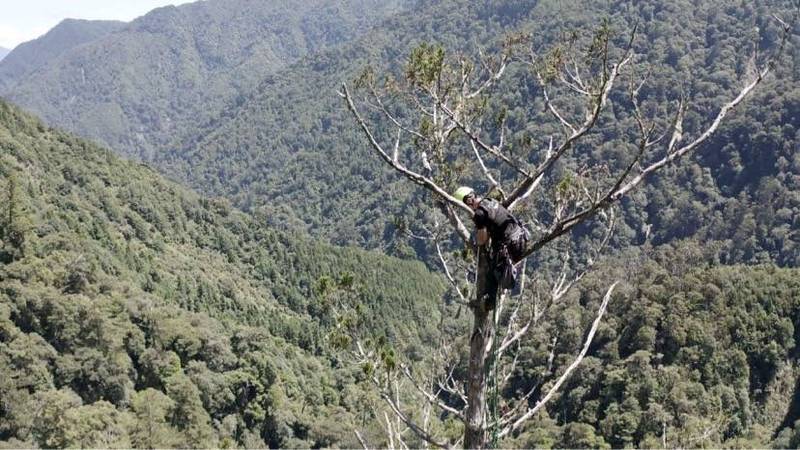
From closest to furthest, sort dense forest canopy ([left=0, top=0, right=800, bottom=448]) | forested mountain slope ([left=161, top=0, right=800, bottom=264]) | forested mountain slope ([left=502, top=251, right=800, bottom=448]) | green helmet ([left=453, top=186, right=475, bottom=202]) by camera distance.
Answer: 1. green helmet ([left=453, top=186, right=475, bottom=202])
2. dense forest canopy ([left=0, top=0, right=800, bottom=448])
3. forested mountain slope ([left=502, top=251, right=800, bottom=448])
4. forested mountain slope ([left=161, top=0, right=800, bottom=264])

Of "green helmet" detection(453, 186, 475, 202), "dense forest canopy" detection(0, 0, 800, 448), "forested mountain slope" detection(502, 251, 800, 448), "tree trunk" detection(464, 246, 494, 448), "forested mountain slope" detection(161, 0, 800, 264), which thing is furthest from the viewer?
"forested mountain slope" detection(161, 0, 800, 264)

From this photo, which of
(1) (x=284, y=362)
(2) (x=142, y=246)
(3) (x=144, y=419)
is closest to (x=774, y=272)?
(1) (x=284, y=362)

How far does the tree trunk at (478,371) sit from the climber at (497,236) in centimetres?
11

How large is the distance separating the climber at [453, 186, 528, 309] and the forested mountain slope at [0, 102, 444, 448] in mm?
18703

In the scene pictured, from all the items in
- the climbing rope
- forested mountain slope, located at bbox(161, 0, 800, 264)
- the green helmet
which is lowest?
forested mountain slope, located at bbox(161, 0, 800, 264)

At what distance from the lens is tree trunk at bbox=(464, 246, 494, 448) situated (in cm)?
511

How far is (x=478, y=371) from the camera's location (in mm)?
5176

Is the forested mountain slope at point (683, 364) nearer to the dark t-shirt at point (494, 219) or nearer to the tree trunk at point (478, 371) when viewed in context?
the tree trunk at point (478, 371)

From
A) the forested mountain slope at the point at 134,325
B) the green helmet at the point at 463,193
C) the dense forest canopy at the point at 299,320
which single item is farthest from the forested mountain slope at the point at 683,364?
the green helmet at the point at 463,193

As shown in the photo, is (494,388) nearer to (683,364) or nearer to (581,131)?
(581,131)

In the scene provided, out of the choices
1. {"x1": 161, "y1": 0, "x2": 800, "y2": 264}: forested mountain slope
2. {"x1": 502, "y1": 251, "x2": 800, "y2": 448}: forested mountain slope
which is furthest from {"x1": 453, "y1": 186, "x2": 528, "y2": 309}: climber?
{"x1": 161, "y1": 0, "x2": 800, "y2": 264}: forested mountain slope

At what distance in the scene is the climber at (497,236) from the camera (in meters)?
4.83

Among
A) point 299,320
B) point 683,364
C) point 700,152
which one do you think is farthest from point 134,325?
point 700,152

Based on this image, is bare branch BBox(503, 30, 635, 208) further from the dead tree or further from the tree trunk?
the tree trunk
